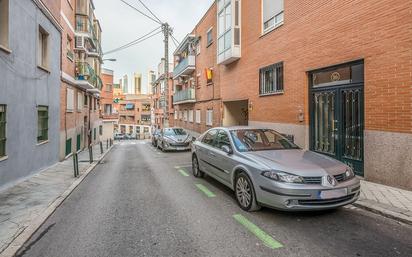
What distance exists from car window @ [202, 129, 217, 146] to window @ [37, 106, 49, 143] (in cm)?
608

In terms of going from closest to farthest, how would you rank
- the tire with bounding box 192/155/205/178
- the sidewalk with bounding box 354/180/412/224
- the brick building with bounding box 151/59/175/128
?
the sidewalk with bounding box 354/180/412/224 < the tire with bounding box 192/155/205/178 < the brick building with bounding box 151/59/175/128

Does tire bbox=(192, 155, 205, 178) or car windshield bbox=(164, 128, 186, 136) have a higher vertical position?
car windshield bbox=(164, 128, 186, 136)

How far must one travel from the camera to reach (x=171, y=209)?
526 centimetres

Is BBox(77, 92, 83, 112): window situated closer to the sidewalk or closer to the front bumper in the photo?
the front bumper

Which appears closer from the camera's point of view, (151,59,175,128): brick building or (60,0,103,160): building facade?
(60,0,103,160): building facade

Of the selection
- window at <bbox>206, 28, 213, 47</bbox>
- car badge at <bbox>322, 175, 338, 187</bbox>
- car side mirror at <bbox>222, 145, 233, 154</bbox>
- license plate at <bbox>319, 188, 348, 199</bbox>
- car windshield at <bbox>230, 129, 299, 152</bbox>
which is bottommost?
license plate at <bbox>319, 188, 348, 199</bbox>

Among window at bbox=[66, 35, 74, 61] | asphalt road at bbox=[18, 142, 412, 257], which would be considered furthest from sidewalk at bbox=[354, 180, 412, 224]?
window at bbox=[66, 35, 74, 61]

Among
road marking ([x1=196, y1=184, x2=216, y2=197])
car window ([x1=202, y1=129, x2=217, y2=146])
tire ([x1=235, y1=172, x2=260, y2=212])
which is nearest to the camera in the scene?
tire ([x1=235, y1=172, x2=260, y2=212])

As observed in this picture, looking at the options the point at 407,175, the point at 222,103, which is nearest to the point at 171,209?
the point at 407,175

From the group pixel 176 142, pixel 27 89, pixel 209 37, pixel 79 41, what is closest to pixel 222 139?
pixel 27 89

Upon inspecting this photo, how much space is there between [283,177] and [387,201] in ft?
7.84

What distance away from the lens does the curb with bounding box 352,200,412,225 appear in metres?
4.42

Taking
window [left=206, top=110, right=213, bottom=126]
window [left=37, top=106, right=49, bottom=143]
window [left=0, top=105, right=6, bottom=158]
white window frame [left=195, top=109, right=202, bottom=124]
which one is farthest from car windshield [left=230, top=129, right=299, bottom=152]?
white window frame [left=195, top=109, right=202, bottom=124]

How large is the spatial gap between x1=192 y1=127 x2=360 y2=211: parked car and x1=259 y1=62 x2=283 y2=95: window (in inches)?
215
